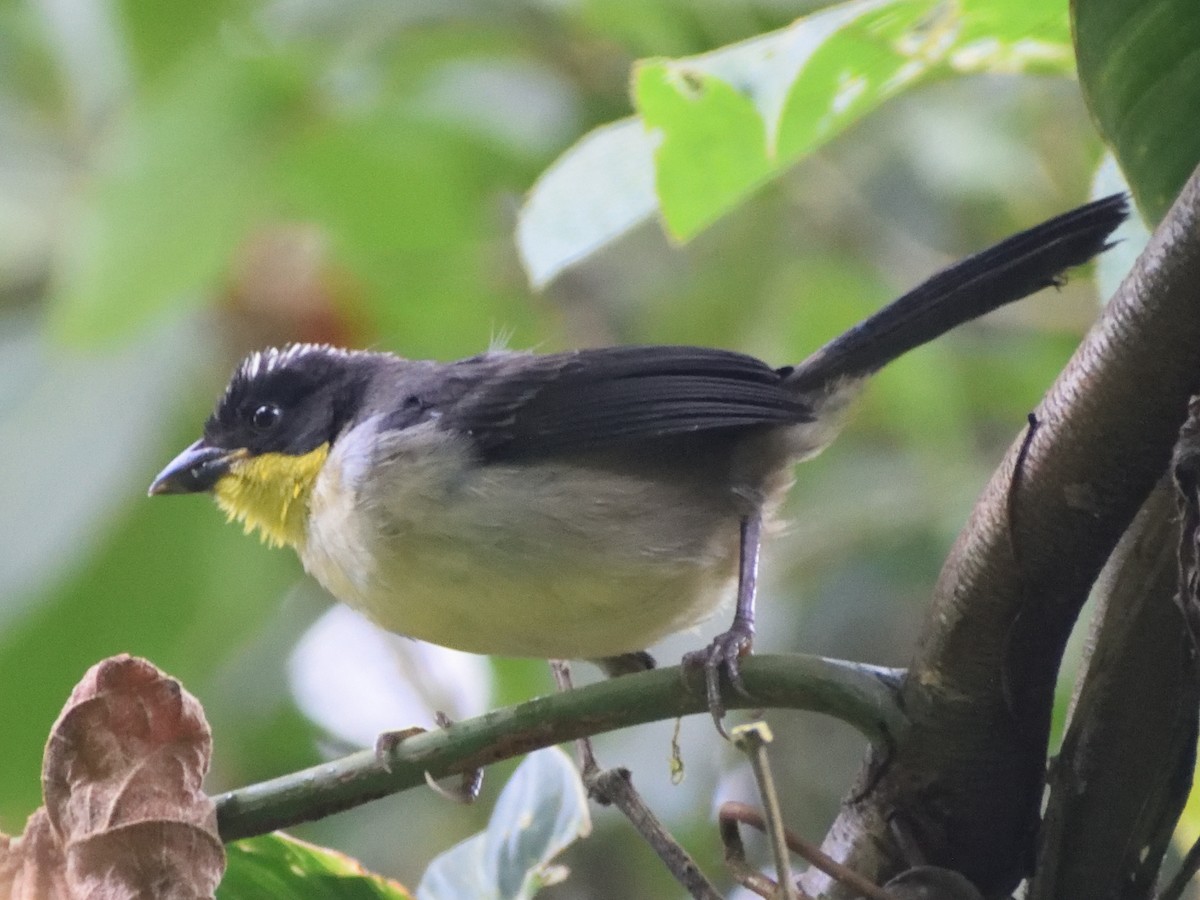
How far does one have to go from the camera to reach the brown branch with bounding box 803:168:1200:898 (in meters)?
1.61

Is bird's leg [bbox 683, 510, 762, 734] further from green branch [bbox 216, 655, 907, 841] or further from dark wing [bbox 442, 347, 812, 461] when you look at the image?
dark wing [bbox 442, 347, 812, 461]

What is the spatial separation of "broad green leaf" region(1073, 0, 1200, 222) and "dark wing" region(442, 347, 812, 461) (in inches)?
46.8

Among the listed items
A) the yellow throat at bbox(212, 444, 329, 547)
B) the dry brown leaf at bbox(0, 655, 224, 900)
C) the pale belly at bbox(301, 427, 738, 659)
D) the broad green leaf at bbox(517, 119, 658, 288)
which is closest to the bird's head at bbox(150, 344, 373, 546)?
the yellow throat at bbox(212, 444, 329, 547)

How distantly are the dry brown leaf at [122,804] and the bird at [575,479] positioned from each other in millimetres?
924

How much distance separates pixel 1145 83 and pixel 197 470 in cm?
236

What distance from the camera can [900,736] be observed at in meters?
1.85

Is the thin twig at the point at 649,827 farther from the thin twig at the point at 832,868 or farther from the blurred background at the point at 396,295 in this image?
the blurred background at the point at 396,295

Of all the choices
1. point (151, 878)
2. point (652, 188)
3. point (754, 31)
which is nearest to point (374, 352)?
point (754, 31)

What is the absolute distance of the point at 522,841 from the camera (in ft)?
7.62

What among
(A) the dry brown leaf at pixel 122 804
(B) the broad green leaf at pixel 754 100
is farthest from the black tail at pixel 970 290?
(A) the dry brown leaf at pixel 122 804

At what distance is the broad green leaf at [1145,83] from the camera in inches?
72.9

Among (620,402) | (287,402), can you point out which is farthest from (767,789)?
(287,402)

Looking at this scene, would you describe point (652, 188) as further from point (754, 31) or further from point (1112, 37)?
point (754, 31)

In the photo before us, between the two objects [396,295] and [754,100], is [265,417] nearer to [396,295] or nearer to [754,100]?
[396,295]
